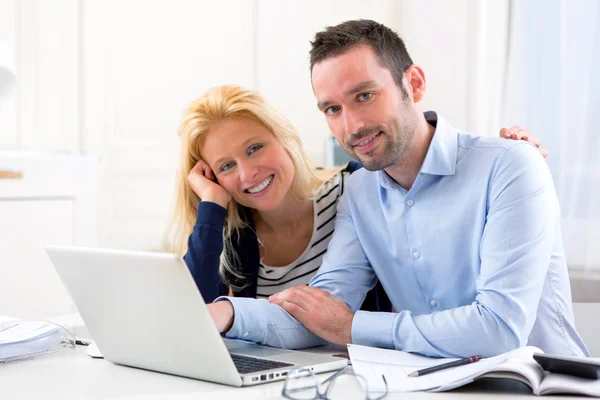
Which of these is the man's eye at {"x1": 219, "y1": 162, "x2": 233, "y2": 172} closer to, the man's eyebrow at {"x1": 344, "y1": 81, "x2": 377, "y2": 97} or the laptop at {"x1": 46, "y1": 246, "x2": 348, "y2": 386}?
the man's eyebrow at {"x1": 344, "y1": 81, "x2": 377, "y2": 97}

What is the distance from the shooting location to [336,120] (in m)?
1.65

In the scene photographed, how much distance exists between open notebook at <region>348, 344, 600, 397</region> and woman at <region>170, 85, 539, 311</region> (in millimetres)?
661

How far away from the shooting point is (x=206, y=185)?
204 centimetres

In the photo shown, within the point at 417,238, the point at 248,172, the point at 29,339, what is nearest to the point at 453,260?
the point at 417,238

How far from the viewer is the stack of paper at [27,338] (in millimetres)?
1352

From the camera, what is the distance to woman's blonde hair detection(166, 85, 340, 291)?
2.01m

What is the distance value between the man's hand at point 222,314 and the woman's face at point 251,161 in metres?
0.51

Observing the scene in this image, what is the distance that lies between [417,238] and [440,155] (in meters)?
0.19

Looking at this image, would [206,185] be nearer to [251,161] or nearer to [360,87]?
[251,161]

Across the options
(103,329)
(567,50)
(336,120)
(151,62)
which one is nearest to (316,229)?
(336,120)

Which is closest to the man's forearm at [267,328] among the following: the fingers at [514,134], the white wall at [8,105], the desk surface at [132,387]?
the desk surface at [132,387]

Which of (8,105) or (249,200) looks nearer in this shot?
(249,200)

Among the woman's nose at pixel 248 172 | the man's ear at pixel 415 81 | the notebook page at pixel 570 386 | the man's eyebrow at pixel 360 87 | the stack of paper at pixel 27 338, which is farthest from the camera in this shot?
the woman's nose at pixel 248 172

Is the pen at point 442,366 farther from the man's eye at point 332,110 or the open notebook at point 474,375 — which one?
the man's eye at point 332,110
